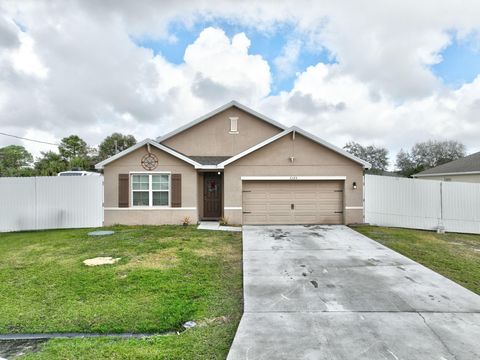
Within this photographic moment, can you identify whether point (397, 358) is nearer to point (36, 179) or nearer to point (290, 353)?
point (290, 353)

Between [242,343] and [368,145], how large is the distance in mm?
50415

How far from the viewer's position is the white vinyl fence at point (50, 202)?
1249cm

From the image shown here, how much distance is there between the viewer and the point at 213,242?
9.64 metres

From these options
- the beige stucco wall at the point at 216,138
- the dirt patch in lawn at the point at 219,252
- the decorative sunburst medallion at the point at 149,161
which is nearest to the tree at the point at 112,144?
the beige stucco wall at the point at 216,138

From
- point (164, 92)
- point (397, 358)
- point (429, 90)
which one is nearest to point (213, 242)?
point (397, 358)

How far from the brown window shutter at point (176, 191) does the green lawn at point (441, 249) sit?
789cm

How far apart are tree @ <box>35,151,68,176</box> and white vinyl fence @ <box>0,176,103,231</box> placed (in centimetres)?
2377

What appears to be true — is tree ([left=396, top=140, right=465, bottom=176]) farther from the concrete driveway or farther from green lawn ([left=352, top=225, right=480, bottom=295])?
the concrete driveway

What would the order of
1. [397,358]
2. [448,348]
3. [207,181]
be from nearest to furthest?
[397,358] → [448,348] → [207,181]

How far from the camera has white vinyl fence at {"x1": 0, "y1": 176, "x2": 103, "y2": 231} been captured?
12.5 m

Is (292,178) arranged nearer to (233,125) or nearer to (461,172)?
(233,125)

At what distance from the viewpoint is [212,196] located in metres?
14.3

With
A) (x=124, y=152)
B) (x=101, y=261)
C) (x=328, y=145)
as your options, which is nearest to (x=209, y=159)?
(x=124, y=152)

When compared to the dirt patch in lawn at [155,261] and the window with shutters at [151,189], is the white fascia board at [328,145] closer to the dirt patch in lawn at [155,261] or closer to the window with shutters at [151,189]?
the window with shutters at [151,189]
